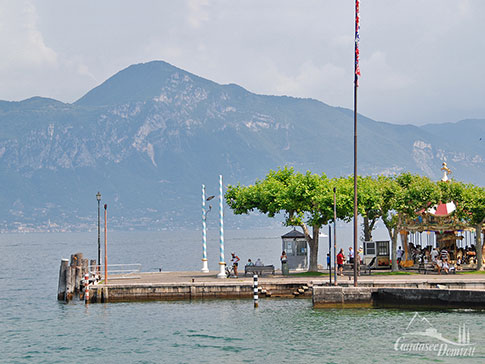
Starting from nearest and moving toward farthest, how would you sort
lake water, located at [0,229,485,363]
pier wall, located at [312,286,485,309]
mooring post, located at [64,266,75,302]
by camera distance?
lake water, located at [0,229,485,363]
pier wall, located at [312,286,485,309]
mooring post, located at [64,266,75,302]

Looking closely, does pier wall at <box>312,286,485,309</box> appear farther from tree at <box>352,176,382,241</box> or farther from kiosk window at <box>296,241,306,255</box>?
kiosk window at <box>296,241,306,255</box>

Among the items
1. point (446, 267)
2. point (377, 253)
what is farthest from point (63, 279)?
point (446, 267)

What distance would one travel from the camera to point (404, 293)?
A: 1620 inches

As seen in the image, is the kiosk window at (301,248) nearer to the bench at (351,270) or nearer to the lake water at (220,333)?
the bench at (351,270)

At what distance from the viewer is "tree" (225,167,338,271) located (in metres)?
52.6

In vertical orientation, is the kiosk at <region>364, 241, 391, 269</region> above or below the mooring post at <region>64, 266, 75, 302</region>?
above

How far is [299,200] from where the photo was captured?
53.7 m

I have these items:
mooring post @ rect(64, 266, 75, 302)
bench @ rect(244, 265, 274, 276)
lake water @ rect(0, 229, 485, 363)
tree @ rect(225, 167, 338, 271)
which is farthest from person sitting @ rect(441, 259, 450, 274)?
mooring post @ rect(64, 266, 75, 302)

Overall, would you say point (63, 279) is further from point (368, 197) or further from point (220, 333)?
point (368, 197)

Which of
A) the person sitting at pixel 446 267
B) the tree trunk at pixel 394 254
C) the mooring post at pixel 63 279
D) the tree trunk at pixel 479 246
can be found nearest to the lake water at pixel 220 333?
the mooring post at pixel 63 279

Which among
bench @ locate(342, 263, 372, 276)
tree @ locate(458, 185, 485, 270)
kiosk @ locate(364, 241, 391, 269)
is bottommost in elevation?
bench @ locate(342, 263, 372, 276)

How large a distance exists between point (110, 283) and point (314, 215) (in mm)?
15495

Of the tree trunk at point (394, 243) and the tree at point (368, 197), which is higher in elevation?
the tree at point (368, 197)

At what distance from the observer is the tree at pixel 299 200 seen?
52625mm
